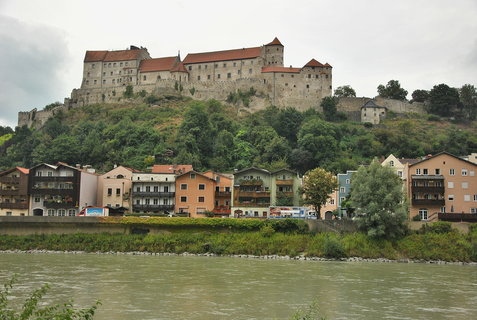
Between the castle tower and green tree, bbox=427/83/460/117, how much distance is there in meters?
35.8

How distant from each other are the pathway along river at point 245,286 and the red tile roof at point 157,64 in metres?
87.8

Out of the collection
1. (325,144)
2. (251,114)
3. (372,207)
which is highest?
(251,114)

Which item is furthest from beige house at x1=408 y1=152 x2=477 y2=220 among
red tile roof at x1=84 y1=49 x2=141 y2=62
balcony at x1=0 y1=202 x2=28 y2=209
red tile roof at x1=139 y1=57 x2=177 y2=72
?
red tile roof at x1=84 y1=49 x2=141 y2=62

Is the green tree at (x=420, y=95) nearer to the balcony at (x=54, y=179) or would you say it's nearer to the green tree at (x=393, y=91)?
the green tree at (x=393, y=91)

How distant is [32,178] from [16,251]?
52.9ft

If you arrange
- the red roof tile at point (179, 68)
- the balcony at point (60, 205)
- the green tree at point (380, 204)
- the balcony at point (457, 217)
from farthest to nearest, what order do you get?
the red roof tile at point (179, 68), the balcony at point (60, 205), the balcony at point (457, 217), the green tree at point (380, 204)

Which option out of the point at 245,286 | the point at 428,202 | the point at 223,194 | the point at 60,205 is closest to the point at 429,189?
the point at 428,202

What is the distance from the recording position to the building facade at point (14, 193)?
67.4m

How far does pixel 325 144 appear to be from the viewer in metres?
97.1

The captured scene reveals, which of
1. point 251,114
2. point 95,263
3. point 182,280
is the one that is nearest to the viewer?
point 182,280

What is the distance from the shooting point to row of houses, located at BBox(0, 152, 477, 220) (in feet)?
220

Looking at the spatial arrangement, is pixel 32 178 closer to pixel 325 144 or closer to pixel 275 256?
pixel 275 256

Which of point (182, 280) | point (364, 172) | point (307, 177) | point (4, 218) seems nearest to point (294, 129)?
point (307, 177)

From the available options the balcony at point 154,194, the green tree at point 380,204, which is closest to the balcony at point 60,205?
the balcony at point 154,194
